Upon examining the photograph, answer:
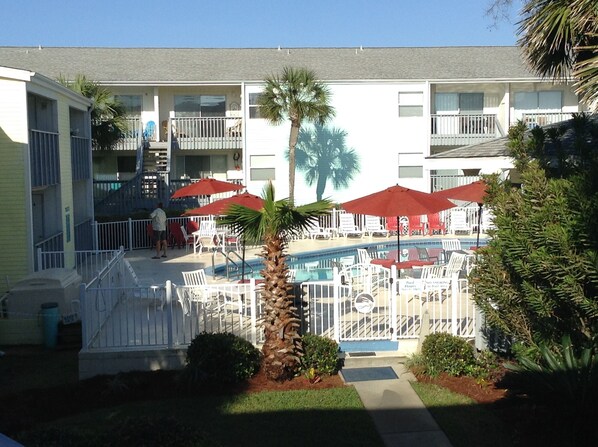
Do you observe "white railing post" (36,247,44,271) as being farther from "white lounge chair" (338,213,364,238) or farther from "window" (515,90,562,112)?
"window" (515,90,562,112)

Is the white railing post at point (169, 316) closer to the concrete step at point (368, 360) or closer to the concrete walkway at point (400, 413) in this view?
the concrete step at point (368, 360)

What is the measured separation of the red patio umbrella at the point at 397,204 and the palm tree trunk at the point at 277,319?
4.21m

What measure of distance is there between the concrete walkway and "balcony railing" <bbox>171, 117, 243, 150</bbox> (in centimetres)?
2380

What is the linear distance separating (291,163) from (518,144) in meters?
22.6

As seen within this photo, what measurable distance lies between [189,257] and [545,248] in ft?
59.6

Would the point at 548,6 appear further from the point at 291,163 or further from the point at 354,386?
the point at 291,163

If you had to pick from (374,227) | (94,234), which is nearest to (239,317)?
(94,234)

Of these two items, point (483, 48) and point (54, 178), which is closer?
point (54, 178)

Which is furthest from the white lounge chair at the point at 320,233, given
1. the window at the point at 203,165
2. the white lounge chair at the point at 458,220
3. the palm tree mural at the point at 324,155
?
the window at the point at 203,165

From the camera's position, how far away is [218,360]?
34.4 feet

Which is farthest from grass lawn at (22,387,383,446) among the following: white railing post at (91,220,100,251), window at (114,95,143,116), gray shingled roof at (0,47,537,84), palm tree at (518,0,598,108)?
window at (114,95,143,116)

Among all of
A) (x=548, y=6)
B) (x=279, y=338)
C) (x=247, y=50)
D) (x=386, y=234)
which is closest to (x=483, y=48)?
(x=247, y=50)

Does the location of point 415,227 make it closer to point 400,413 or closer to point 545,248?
point 400,413

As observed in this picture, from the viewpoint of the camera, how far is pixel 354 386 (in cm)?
1052
